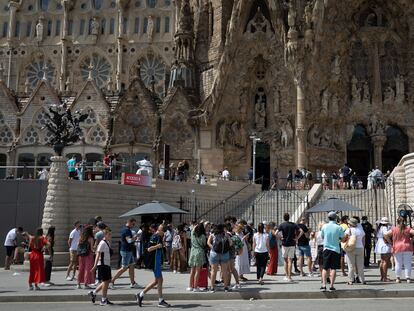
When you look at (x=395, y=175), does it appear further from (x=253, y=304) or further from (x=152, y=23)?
(x=152, y=23)

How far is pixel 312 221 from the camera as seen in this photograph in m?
24.9

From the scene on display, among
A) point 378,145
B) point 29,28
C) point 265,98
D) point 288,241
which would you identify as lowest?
point 288,241

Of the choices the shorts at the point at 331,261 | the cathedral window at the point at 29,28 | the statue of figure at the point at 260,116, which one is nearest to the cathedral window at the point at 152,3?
the cathedral window at the point at 29,28

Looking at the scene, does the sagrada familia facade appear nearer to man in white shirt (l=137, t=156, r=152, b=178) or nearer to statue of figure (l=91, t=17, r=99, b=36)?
statue of figure (l=91, t=17, r=99, b=36)

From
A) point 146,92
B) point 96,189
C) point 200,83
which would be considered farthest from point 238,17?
point 96,189

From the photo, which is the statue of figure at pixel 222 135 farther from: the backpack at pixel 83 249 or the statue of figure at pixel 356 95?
the backpack at pixel 83 249

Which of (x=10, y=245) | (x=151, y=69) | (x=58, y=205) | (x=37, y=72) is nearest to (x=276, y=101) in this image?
(x=151, y=69)

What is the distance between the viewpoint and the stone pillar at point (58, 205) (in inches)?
769

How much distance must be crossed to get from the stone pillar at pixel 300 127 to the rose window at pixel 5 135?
22.0m

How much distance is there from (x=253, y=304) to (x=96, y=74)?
41.2 metres

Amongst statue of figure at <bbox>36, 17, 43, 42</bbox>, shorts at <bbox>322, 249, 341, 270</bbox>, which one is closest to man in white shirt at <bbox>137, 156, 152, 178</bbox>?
shorts at <bbox>322, 249, 341, 270</bbox>

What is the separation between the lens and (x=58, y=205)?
777 inches

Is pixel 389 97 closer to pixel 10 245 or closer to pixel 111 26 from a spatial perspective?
pixel 111 26

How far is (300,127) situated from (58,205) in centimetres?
1934
